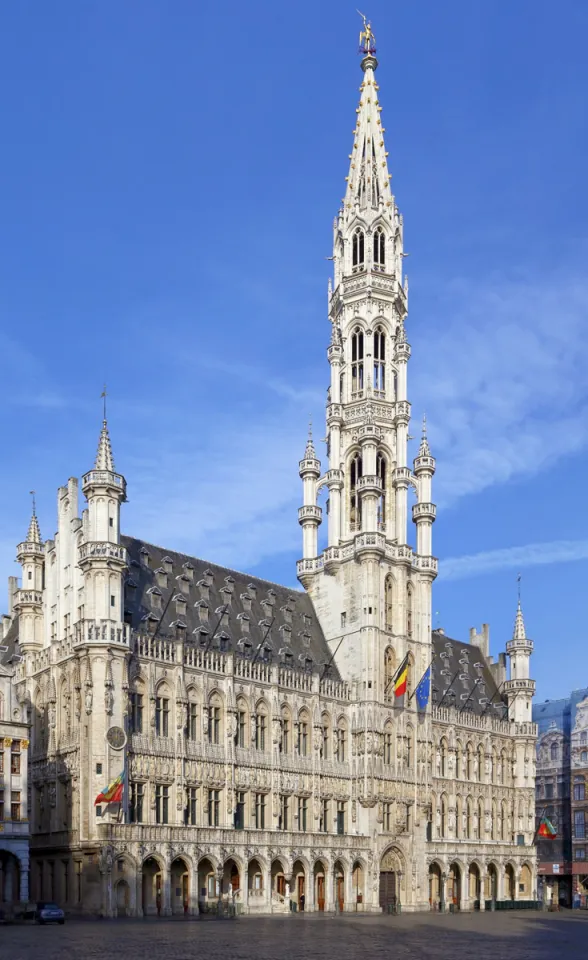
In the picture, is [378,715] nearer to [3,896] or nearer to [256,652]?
[256,652]

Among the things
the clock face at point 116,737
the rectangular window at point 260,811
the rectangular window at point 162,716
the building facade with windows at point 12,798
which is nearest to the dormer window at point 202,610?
the rectangular window at point 162,716

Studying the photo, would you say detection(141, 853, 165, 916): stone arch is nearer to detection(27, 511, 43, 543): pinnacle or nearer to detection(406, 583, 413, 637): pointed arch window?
detection(27, 511, 43, 543): pinnacle

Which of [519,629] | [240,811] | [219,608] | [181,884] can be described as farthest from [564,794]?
[181,884]

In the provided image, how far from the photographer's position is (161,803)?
87.8 m

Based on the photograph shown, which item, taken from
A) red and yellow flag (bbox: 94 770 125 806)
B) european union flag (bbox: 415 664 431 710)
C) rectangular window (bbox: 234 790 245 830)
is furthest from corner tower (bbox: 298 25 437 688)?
red and yellow flag (bbox: 94 770 125 806)

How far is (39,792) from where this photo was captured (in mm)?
89750

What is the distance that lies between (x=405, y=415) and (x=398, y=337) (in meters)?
9.36

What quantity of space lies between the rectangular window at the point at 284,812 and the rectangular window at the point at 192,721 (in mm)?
11484

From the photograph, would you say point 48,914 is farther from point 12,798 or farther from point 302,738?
point 302,738

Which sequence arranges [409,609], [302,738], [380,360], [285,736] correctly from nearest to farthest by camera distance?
[285,736], [302,738], [409,609], [380,360]

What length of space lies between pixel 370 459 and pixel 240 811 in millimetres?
36493

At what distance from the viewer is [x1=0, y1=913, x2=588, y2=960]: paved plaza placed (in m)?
45.9

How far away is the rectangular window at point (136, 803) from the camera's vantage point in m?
85.1

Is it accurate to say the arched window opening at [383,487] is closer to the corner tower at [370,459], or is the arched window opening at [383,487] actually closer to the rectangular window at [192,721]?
the corner tower at [370,459]
